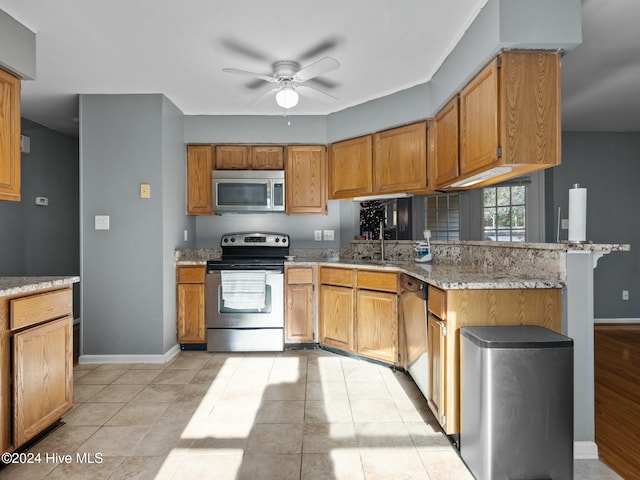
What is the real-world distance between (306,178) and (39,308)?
2.65 m

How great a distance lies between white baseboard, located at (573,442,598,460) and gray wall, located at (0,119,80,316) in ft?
15.9

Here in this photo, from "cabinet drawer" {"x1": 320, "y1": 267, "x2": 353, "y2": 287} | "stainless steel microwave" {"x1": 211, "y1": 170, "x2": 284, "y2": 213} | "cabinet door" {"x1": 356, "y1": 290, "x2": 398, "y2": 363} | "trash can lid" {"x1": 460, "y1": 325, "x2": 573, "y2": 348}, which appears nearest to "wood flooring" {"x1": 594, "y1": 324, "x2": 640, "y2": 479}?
"trash can lid" {"x1": 460, "y1": 325, "x2": 573, "y2": 348}

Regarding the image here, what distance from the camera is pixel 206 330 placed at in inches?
146

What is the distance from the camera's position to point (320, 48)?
8.71 feet

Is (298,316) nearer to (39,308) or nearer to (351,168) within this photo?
(351,168)

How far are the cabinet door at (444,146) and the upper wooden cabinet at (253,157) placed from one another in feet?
5.30

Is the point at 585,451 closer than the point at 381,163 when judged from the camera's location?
Yes

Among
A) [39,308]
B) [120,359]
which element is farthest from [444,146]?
[120,359]

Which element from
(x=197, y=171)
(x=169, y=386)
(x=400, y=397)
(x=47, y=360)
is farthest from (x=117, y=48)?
(x=400, y=397)

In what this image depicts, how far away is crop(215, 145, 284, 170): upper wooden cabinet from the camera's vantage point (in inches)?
162

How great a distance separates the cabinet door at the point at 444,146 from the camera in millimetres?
2734

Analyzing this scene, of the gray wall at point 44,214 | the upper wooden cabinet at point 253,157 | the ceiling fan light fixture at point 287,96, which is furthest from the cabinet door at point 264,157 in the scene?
the gray wall at point 44,214

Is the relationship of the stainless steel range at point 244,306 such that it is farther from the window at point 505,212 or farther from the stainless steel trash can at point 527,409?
the window at point 505,212

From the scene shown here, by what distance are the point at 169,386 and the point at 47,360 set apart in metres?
0.97
